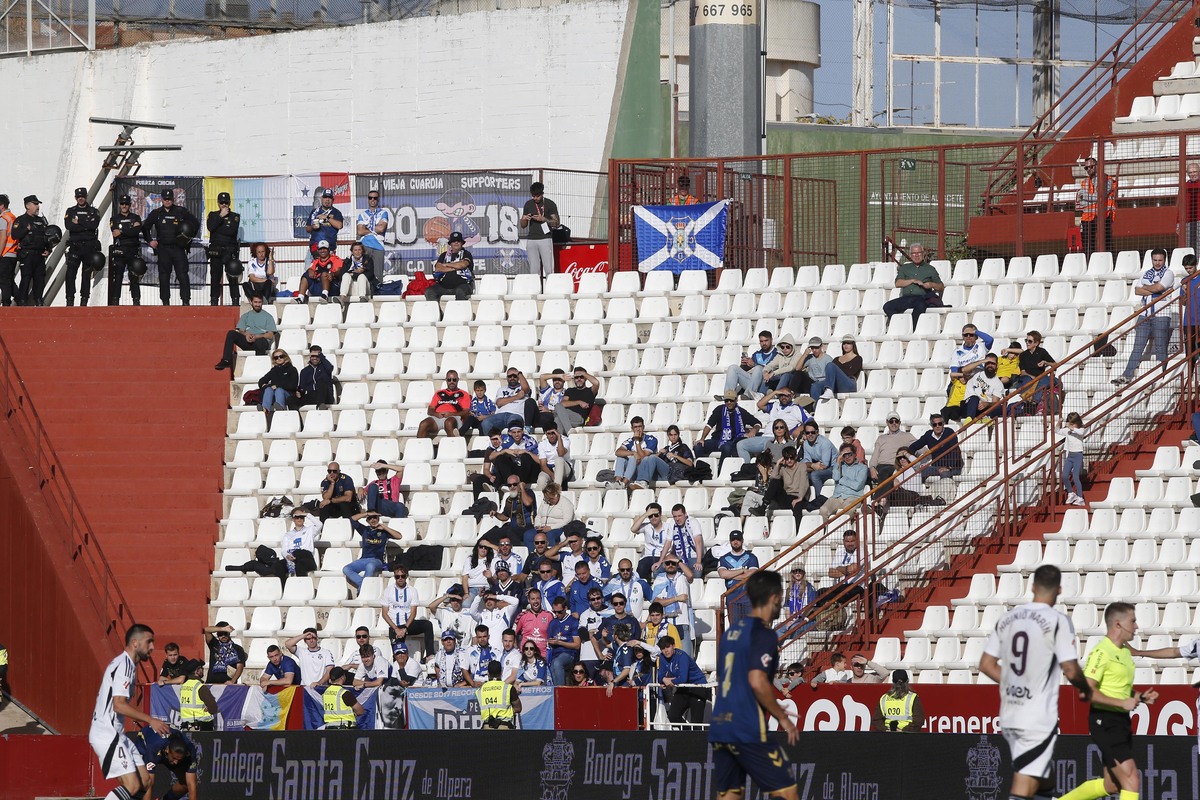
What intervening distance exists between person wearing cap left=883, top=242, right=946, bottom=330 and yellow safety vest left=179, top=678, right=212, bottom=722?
9.17 metres

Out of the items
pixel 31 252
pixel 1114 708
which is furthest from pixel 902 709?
pixel 31 252

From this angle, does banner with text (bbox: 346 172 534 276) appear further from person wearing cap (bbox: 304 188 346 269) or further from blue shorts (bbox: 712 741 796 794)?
blue shorts (bbox: 712 741 796 794)

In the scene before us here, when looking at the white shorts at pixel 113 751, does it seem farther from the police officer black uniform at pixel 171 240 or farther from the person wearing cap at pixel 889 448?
the police officer black uniform at pixel 171 240

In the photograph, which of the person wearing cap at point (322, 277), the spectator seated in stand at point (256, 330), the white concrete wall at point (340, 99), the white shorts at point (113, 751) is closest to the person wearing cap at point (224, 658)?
the spectator seated in stand at point (256, 330)

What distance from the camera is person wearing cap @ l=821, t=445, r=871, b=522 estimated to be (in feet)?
65.2

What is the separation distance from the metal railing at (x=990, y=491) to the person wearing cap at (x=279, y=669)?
14.9ft

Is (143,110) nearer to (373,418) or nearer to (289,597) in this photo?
(373,418)

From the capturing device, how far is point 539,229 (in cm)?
2556

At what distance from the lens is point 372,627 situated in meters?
21.0

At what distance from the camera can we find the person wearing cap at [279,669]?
19797 mm

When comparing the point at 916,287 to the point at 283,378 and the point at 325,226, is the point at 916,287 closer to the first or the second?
the point at 283,378

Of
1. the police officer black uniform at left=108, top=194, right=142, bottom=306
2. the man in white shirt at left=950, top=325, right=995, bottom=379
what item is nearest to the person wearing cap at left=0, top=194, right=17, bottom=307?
the police officer black uniform at left=108, top=194, right=142, bottom=306

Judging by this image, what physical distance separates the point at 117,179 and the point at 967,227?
39.8ft

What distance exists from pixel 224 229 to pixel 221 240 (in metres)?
0.15
